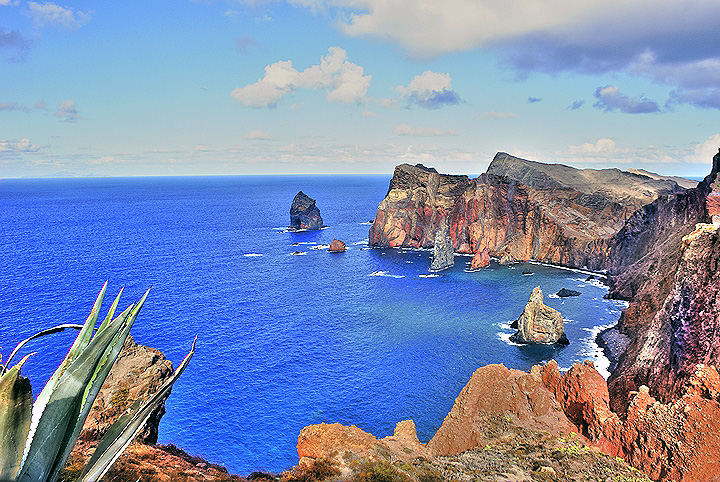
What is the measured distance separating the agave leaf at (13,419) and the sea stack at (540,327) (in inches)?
2673

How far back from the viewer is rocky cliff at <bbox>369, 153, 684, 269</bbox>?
124125mm

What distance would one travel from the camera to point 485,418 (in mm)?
31750

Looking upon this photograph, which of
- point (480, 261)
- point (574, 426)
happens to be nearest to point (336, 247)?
point (480, 261)

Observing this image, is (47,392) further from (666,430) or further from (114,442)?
(666,430)

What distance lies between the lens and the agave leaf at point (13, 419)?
241 inches

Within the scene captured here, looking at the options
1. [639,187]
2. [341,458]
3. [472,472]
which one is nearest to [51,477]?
[341,458]

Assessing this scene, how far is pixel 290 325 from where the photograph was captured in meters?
76.2

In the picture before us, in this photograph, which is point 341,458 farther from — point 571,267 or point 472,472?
point 571,267

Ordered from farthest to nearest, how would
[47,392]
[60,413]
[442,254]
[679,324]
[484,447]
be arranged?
1. [442,254]
2. [679,324]
3. [484,447]
4. [47,392]
5. [60,413]

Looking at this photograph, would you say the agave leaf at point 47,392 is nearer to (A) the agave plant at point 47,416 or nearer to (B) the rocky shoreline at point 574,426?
(A) the agave plant at point 47,416

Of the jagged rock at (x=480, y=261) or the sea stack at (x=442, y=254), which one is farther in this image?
the jagged rock at (x=480, y=261)

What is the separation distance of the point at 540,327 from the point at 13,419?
68638 millimetres

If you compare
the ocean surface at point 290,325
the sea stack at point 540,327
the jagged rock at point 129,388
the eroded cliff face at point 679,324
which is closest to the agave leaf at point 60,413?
the jagged rock at point 129,388

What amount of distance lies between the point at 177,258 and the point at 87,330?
127m
